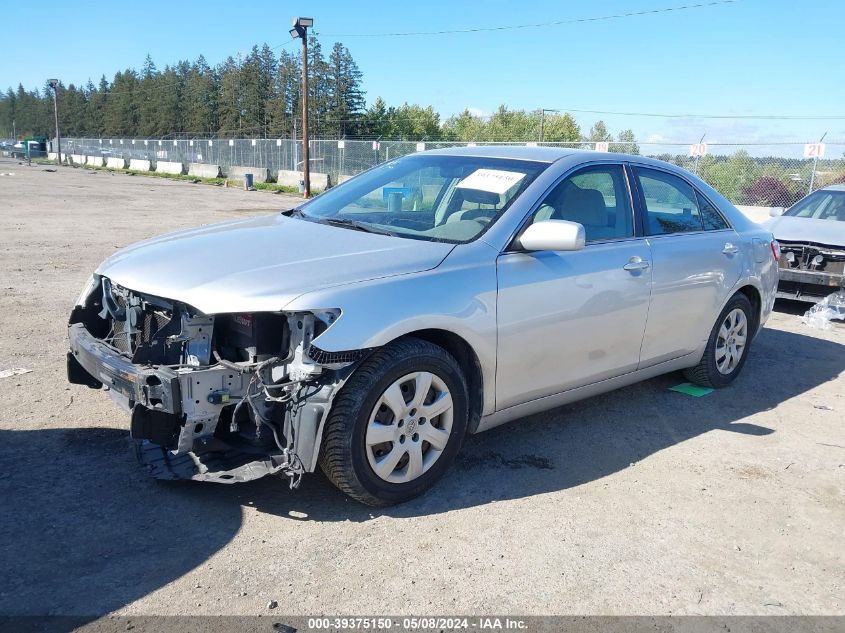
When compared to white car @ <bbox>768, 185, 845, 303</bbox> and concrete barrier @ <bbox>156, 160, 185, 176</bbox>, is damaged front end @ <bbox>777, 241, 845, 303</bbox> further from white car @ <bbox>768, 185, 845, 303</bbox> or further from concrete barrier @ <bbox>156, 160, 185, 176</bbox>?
concrete barrier @ <bbox>156, 160, 185, 176</bbox>

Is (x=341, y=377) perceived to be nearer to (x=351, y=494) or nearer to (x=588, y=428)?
(x=351, y=494)

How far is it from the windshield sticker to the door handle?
2.86 feet

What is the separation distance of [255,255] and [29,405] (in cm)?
217

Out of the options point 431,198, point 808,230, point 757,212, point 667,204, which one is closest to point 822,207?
point 808,230

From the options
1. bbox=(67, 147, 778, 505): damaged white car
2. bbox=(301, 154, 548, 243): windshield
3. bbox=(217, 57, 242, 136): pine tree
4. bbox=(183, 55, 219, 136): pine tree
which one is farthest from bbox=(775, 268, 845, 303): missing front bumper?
bbox=(183, 55, 219, 136): pine tree

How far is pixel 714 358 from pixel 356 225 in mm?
3029

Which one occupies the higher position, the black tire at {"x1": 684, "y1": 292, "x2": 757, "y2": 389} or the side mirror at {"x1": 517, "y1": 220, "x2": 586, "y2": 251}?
the side mirror at {"x1": 517, "y1": 220, "x2": 586, "y2": 251}

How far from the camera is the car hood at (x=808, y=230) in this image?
8.41 metres

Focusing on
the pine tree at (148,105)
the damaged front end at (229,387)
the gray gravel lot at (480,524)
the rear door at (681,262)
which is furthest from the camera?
the pine tree at (148,105)

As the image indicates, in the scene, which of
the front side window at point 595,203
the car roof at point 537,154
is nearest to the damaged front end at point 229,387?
the front side window at point 595,203

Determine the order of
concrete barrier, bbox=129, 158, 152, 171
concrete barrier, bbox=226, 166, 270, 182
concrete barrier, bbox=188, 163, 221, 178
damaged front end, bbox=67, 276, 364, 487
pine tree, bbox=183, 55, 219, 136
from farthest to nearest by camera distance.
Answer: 1. pine tree, bbox=183, 55, 219, 136
2. concrete barrier, bbox=129, 158, 152, 171
3. concrete barrier, bbox=188, 163, 221, 178
4. concrete barrier, bbox=226, 166, 270, 182
5. damaged front end, bbox=67, 276, 364, 487

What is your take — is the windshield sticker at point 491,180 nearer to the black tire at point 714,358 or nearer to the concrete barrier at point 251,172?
the black tire at point 714,358

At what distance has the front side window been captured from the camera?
418 cm

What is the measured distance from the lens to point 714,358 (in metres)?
5.46
